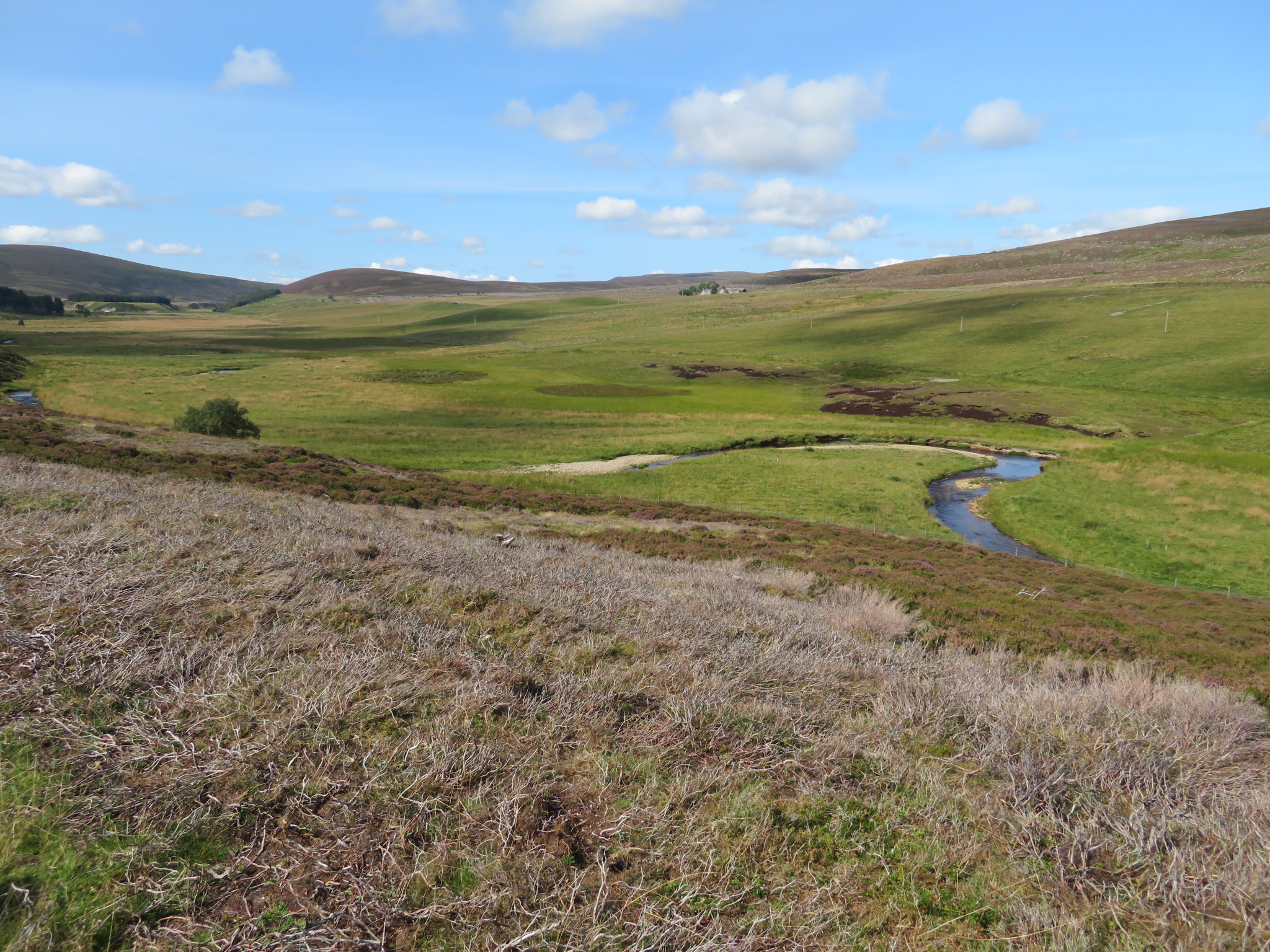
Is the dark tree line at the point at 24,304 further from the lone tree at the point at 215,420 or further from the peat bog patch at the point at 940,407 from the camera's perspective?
the peat bog patch at the point at 940,407

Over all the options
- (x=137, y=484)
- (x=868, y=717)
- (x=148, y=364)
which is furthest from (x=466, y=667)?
(x=148, y=364)

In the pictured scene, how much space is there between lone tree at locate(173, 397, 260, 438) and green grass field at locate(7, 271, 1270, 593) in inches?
198

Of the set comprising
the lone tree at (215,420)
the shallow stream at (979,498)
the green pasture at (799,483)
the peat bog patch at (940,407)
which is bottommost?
the shallow stream at (979,498)

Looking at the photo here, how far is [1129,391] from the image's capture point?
258ft

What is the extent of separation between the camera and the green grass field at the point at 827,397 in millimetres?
39625

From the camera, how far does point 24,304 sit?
7328 inches

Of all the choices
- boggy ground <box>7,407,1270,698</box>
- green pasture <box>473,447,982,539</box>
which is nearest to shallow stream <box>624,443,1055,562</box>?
green pasture <box>473,447,982,539</box>

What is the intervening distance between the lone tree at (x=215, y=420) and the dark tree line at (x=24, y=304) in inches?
7762

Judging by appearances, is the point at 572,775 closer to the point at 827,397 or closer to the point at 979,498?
the point at 979,498

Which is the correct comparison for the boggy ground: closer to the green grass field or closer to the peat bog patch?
the green grass field

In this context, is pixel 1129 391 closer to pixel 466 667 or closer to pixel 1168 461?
pixel 1168 461

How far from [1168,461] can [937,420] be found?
80.9ft

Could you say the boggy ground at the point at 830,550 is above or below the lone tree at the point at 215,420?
below

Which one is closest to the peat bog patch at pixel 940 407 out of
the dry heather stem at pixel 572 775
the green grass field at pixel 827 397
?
the green grass field at pixel 827 397
